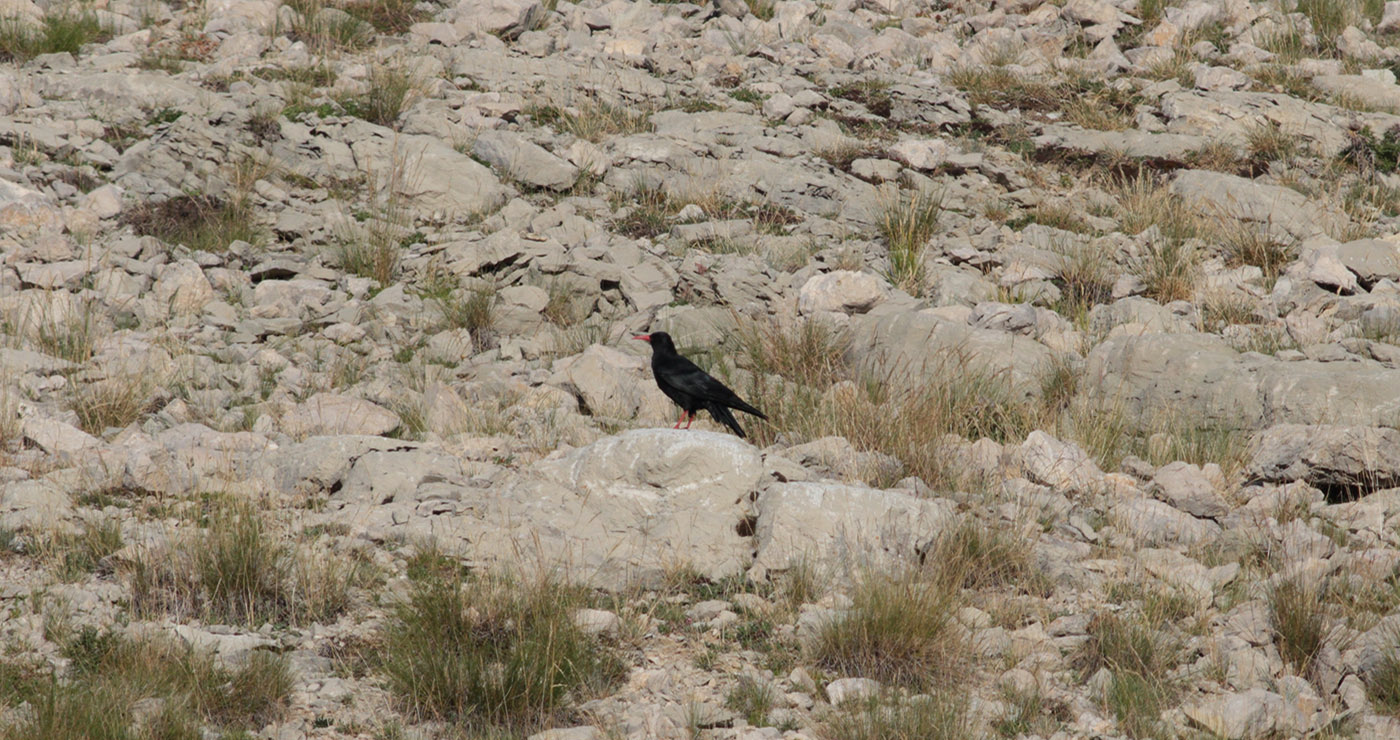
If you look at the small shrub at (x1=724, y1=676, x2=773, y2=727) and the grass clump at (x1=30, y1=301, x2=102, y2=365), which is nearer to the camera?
the small shrub at (x1=724, y1=676, x2=773, y2=727)

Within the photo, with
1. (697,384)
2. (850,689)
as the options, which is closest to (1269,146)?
(697,384)

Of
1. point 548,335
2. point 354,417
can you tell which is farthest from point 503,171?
point 354,417

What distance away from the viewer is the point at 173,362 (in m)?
7.80

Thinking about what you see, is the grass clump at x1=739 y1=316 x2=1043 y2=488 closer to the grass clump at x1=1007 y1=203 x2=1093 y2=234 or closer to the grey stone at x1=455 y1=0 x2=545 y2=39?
the grass clump at x1=1007 y1=203 x2=1093 y2=234

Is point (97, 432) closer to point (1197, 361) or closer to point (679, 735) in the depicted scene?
point (679, 735)

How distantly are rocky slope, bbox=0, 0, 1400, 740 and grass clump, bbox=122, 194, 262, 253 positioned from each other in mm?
39

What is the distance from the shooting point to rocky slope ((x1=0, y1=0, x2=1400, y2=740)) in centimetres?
468

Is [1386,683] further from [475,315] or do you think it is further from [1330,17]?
[1330,17]

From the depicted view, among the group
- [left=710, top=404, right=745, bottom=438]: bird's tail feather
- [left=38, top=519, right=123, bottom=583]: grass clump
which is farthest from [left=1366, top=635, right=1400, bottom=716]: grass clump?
[left=38, top=519, right=123, bottom=583]: grass clump

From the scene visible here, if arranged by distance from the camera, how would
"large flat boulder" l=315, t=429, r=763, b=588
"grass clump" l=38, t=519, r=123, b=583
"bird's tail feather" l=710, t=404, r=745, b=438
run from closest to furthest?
"grass clump" l=38, t=519, r=123, b=583 → "large flat boulder" l=315, t=429, r=763, b=588 → "bird's tail feather" l=710, t=404, r=745, b=438

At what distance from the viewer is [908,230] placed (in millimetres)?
10430

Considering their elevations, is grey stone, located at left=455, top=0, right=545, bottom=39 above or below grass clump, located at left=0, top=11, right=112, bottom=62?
above

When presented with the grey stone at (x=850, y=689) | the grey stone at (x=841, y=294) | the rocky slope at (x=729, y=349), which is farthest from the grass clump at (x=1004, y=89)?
the grey stone at (x=850, y=689)

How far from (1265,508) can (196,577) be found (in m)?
4.84
